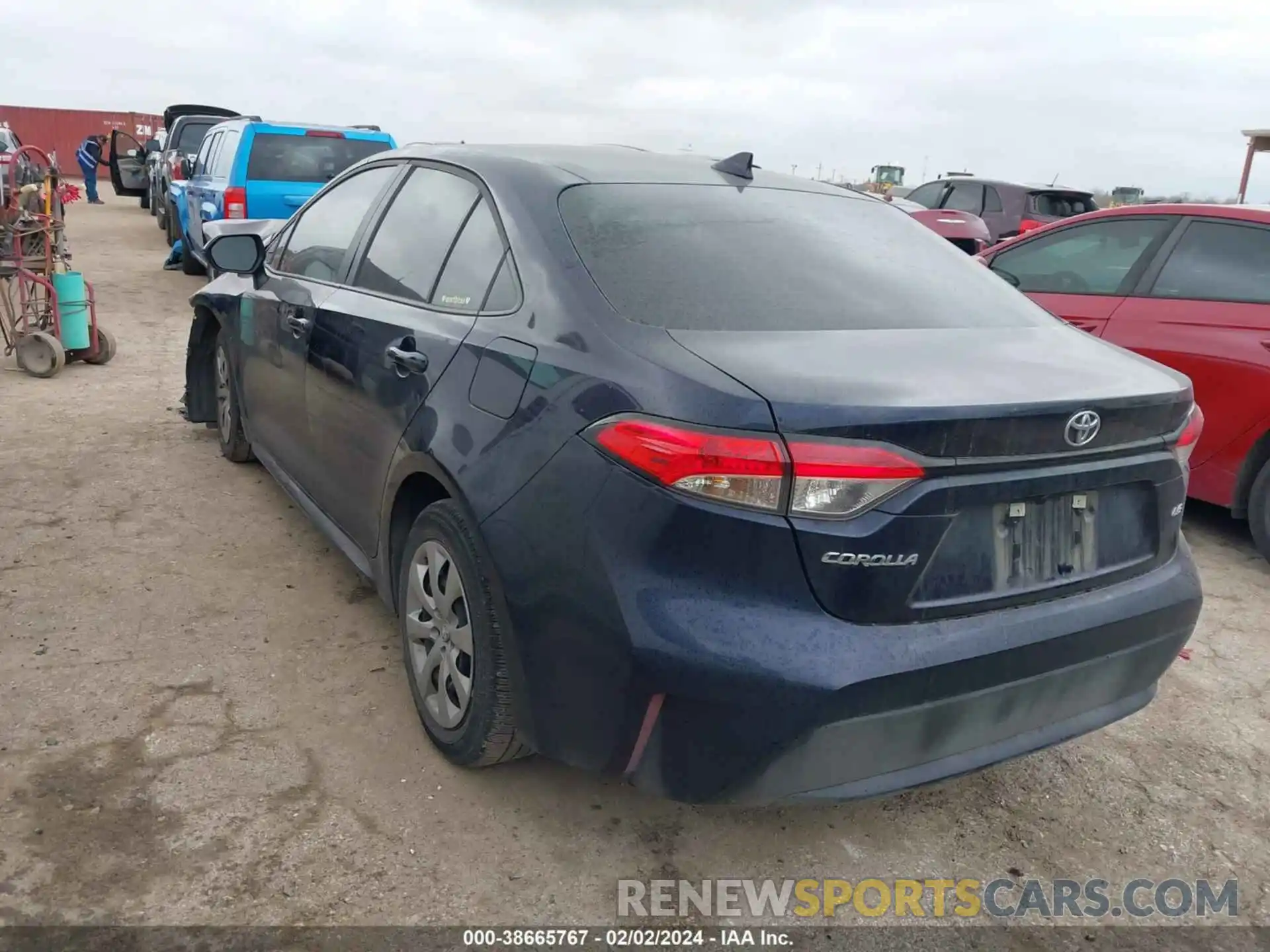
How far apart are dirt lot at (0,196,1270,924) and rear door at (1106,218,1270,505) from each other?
2.94ft

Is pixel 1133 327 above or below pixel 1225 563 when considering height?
above

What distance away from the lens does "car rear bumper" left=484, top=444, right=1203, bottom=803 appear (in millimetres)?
1920

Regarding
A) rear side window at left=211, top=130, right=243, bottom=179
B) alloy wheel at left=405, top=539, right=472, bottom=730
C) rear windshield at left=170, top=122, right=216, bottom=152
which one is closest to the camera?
alloy wheel at left=405, top=539, right=472, bottom=730

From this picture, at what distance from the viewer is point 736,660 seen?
192 cm

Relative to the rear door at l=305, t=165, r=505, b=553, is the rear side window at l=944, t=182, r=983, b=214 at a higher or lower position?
higher

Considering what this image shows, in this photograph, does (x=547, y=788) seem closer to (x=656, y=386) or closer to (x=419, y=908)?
(x=419, y=908)

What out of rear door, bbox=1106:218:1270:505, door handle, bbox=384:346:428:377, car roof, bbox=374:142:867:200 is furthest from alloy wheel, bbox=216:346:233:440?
rear door, bbox=1106:218:1270:505

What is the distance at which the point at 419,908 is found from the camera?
2.20m

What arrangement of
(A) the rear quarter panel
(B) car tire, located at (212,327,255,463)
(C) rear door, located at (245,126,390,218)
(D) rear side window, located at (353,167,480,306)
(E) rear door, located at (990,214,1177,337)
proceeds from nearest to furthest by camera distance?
(D) rear side window, located at (353,167,480,306), (A) the rear quarter panel, (B) car tire, located at (212,327,255,463), (E) rear door, located at (990,214,1177,337), (C) rear door, located at (245,126,390,218)

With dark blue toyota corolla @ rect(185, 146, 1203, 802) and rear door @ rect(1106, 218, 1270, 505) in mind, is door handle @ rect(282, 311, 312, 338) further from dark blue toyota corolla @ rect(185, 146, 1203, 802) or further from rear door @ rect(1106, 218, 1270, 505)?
rear door @ rect(1106, 218, 1270, 505)

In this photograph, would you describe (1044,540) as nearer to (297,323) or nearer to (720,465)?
(720,465)

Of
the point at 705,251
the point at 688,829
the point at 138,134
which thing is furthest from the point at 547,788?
the point at 138,134

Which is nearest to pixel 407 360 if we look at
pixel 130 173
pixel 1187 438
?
pixel 1187 438

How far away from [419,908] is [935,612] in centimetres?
130
